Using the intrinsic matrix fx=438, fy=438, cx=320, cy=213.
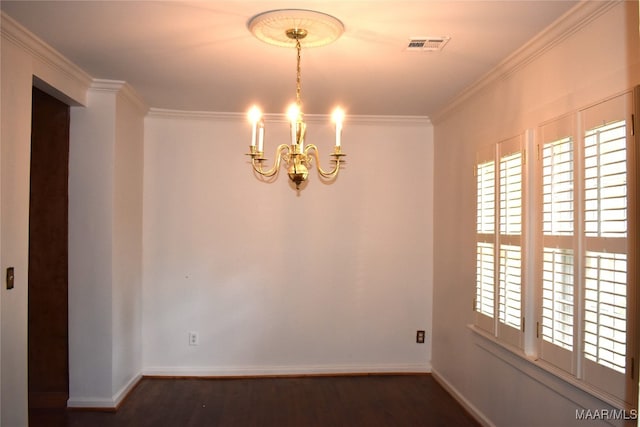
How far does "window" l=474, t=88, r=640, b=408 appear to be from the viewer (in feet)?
5.77

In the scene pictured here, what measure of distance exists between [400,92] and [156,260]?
8.62 ft

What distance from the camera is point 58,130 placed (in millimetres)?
3250

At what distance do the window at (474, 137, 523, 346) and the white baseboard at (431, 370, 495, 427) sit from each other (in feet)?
2.18

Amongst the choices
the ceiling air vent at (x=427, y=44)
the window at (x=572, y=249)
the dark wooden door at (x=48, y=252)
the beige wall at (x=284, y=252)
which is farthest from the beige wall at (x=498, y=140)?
the dark wooden door at (x=48, y=252)

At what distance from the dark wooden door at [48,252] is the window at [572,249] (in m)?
3.08

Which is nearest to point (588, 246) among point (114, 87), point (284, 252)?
point (284, 252)

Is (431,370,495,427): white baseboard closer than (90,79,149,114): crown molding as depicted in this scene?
Yes

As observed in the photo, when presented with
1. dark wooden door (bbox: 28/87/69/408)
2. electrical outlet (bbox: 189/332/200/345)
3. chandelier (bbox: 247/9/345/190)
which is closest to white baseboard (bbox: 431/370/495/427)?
chandelier (bbox: 247/9/345/190)

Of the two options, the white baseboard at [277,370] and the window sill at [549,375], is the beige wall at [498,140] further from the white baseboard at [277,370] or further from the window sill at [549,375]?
the white baseboard at [277,370]

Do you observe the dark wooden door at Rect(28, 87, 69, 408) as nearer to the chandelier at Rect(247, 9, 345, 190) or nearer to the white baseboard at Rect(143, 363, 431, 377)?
the white baseboard at Rect(143, 363, 431, 377)

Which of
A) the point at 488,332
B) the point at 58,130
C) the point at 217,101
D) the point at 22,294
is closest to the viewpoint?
the point at 22,294

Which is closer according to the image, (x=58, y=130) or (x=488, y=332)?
(x=488, y=332)

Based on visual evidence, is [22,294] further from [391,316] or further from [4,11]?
[391,316]

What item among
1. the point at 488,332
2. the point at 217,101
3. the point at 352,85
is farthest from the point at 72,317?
the point at 488,332
